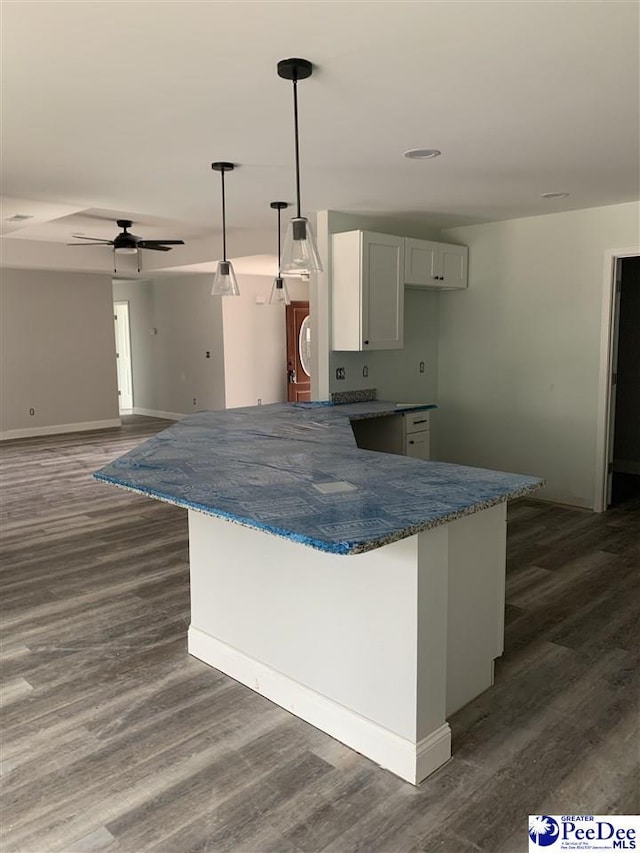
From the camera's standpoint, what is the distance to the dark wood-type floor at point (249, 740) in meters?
1.96

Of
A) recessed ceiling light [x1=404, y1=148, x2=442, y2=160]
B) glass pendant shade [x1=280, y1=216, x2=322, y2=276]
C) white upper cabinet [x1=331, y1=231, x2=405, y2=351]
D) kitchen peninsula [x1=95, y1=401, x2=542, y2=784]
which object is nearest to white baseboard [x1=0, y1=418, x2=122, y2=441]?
white upper cabinet [x1=331, y1=231, x2=405, y2=351]

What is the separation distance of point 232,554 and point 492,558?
1098 millimetres

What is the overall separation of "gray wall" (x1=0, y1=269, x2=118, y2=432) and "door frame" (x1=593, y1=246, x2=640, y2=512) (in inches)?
291

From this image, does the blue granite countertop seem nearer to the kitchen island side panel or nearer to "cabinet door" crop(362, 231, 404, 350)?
the kitchen island side panel

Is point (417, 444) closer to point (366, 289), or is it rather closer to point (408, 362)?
point (408, 362)

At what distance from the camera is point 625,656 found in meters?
2.95

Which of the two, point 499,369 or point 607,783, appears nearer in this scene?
point 607,783

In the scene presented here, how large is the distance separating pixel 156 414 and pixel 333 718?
31.5 feet

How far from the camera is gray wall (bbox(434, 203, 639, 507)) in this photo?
5168 mm

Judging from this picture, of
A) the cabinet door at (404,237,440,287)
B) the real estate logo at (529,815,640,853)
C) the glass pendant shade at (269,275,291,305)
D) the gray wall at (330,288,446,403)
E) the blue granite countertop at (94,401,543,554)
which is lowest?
the real estate logo at (529,815,640,853)

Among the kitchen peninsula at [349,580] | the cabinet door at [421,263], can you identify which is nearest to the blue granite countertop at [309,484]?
the kitchen peninsula at [349,580]


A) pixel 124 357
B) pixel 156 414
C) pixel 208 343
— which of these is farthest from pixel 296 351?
pixel 124 357

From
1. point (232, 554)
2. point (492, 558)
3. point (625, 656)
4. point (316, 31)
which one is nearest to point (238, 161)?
point (316, 31)

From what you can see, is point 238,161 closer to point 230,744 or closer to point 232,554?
point 232,554
